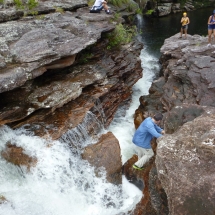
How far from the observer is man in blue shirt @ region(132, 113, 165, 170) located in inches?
303

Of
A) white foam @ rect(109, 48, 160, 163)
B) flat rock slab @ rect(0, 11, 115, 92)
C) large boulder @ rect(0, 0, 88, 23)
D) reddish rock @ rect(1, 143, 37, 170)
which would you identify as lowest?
white foam @ rect(109, 48, 160, 163)

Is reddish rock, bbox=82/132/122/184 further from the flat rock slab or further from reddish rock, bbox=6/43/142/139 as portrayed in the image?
the flat rock slab

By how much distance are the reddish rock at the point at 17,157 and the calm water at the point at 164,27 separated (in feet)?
51.5

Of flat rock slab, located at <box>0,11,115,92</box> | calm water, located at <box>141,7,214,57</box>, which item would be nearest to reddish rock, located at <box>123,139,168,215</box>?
flat rock slab, located at <box>0,11,115,92</box>

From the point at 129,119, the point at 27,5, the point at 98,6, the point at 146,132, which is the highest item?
the point at 27,5

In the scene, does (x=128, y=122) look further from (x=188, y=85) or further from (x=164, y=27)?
(x=164, y=27)

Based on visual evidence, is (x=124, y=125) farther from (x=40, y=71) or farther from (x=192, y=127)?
(x=192, y=127)

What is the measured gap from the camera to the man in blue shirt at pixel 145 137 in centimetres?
771

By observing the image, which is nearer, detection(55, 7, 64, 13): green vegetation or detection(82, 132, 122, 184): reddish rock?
detection(82, 132, 122, 184): reddish rock

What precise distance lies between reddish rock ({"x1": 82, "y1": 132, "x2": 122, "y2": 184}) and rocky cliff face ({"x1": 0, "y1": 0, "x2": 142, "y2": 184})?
33 millimetres

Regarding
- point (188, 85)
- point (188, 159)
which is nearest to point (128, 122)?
point (188, 85)

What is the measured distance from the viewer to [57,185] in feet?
26.6

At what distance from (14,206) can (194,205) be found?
5.18 metres

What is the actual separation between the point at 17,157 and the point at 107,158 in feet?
9.71
